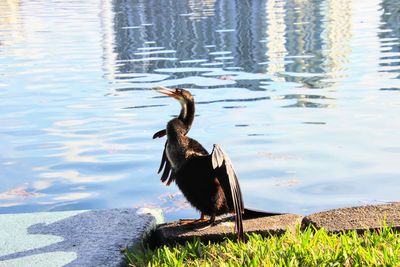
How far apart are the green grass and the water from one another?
183cm

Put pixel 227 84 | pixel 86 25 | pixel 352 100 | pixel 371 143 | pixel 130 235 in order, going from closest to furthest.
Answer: pixel 130 235 < pixel 371 143 < pixel 352 100 < pixel 227 84 < pixel 86 25

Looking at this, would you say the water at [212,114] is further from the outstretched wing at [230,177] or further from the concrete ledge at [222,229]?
the outstretched wing at [230,177]

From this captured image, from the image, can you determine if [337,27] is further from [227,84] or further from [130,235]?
[130,235]

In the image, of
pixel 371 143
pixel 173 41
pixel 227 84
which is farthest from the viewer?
Result: pixel 173 41

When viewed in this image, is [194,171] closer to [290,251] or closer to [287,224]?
[287,224]

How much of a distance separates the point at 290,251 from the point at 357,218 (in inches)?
31.8

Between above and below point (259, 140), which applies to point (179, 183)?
above

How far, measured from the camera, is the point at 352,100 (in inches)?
418

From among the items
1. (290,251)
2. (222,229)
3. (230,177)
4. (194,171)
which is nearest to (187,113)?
(194,171)

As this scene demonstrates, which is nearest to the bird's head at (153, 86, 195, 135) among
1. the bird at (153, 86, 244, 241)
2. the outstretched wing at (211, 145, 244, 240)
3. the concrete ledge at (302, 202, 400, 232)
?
the bird at (153, 86, 244, 241)

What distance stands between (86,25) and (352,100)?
→ 1651cm

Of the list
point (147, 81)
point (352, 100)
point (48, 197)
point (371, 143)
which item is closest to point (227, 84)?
point (147, 81)

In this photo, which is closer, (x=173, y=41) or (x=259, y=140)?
(x=259, y=140)

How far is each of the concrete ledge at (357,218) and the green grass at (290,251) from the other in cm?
6
